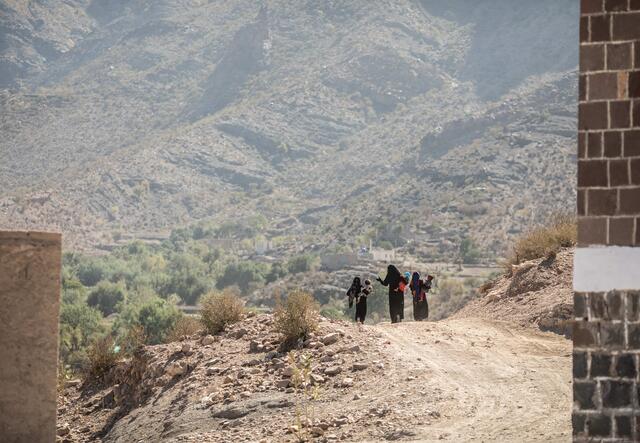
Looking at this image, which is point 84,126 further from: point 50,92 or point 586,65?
point 586,65

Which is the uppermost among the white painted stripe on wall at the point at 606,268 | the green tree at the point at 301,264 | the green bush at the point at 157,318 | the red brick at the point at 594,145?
the red brick at the point at 594,145

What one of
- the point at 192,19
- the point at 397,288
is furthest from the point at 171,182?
the point at 397,288

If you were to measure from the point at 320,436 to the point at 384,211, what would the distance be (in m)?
97.1

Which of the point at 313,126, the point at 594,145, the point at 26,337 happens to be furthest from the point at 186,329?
the point at 313,126

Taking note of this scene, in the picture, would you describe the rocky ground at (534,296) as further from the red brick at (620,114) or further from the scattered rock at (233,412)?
the red brick at (620,114)

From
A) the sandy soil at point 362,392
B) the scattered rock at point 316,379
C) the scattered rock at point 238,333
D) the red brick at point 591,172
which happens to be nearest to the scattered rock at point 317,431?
the sandy soil at point 362,392

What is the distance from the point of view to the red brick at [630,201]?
1065 cm

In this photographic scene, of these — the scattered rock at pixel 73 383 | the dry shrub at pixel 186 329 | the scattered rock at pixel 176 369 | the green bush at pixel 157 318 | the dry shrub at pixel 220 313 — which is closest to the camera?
the scattered rock at pixel 176 369

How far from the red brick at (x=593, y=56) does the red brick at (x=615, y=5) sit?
1.00ft

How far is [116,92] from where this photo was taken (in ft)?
548

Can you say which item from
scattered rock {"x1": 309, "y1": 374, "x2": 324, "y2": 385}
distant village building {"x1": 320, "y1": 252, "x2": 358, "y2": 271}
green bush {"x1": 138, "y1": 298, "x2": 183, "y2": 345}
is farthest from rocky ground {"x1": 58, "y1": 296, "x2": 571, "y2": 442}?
distant village building {"x1": 320, "y1": 252, "x2": 358, "y2": 271}

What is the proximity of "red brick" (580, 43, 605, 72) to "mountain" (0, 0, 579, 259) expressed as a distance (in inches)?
3191

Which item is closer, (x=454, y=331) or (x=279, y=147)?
(x=454, y=331)

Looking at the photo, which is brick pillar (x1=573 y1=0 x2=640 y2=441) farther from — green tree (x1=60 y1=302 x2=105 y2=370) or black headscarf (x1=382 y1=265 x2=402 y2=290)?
green tree (x1=60 y1=302 x2=105 y2=370)
